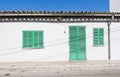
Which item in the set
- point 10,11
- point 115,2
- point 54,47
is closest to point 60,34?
point 54,47

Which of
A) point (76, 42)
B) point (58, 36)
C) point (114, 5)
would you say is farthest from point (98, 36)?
point (114, 5)

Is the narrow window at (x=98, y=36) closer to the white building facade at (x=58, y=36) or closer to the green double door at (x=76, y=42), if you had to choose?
the white building facade at (x=58, y=36)

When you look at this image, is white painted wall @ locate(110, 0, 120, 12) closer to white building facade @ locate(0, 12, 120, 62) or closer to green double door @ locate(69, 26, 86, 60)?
white building facade @ locate(0, 12, 120, 62)

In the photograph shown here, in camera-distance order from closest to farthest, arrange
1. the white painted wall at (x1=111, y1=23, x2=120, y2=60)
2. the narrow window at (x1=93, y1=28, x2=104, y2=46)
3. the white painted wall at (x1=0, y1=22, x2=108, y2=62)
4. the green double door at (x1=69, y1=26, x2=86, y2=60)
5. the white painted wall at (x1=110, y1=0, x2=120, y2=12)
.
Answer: the white painted wall at (x1=0, y1=22, x2=108, y2=62) < the green double door at (x1=69, y1=26, x2=86, y2=60) < the narrow window at (x1=93, y1=28, x2=104, y2=46) < the white painted wall at (x1=111, y1=23, x2=120, y2=60) < the white painted wall at (x1=110, y1=0, x2=120, y2=12)

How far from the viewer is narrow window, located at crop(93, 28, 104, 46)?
1462 centimetres

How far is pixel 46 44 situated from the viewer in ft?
47.1

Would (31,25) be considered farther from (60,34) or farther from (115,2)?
(115,2)

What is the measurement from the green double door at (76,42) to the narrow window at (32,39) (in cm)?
199

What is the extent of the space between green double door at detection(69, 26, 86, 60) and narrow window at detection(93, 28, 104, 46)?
0.74 metres

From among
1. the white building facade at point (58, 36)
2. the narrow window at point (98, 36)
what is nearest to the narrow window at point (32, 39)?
the white building facade at point (58, 36)

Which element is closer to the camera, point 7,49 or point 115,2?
point 7,49

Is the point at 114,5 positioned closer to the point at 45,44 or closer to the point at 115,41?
the point at 115,41

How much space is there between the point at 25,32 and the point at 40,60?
6.83 feet

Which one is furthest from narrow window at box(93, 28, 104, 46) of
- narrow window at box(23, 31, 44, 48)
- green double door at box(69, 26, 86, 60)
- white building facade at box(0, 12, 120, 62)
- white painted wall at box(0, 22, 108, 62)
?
narrow window at box(23, 31, 44, 48)
